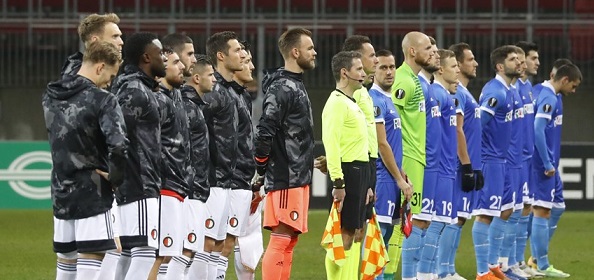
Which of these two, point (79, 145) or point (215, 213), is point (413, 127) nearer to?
point (215, 213)

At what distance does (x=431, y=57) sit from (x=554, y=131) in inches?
135

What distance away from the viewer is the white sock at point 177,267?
27.7 feet

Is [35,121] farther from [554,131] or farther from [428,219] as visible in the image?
[428,219]

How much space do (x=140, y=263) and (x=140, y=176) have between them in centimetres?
52

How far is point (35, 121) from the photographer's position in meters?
21.5

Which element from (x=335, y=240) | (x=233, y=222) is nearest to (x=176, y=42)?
(x=233, y=222)

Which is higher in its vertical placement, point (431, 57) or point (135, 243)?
point (431, 57)

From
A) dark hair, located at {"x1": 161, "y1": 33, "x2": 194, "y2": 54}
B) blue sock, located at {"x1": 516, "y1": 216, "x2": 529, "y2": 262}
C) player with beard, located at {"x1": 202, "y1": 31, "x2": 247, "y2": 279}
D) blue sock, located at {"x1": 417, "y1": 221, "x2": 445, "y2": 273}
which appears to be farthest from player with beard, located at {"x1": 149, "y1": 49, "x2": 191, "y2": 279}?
blue sock, located at {"x1": 516, "y1": 216, "x2": 529, "y2": 262}

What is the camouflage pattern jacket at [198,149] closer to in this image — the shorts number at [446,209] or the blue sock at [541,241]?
the shorts number at [446,209]

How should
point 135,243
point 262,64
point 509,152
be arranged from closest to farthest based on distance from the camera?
point 135,243 → point 509,152 → point 262,64

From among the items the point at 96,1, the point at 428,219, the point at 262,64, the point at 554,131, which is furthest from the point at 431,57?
the point at 96,1

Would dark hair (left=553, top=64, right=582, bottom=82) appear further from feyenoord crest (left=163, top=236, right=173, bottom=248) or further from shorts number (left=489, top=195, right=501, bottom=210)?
feyenoord crest (left=163, top=236, right=173, bottom=248)

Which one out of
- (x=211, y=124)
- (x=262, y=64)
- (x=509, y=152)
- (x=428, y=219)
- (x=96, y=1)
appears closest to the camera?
(x=211, y=124)

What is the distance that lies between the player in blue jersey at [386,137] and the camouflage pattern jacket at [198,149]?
185cm
